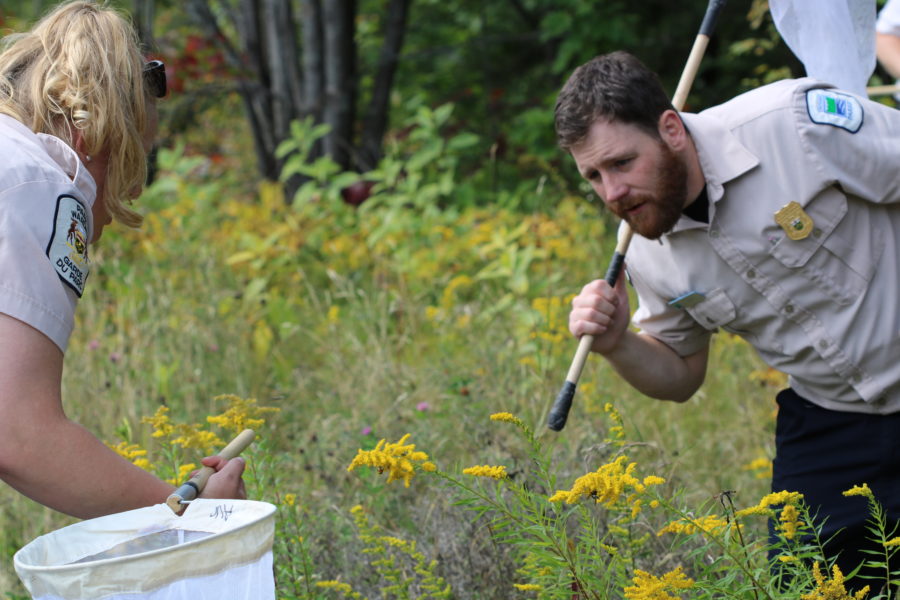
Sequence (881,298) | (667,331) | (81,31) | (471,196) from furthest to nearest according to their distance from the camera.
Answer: (471,196) → (667,331) → (881,298) → (81,31)

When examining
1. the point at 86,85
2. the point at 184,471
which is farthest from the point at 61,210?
the point at 184,471

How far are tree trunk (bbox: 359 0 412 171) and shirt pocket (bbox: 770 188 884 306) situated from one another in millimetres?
6133

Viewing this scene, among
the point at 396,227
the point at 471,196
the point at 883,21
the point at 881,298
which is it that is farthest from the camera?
the point at 471,196

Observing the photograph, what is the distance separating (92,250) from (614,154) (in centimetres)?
418

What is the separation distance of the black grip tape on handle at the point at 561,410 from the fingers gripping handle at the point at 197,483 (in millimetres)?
814

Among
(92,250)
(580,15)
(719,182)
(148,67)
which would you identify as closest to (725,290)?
(719,182)

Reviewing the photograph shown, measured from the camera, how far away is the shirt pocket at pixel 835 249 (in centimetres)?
261

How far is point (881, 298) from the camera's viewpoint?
2619mm

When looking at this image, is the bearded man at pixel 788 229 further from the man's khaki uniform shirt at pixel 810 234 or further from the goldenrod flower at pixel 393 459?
A: the goldenrod flower at pixel 393 459

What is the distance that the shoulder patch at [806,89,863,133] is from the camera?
255 centimetres

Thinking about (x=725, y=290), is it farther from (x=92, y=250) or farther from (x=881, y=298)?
(x=92, y=250)

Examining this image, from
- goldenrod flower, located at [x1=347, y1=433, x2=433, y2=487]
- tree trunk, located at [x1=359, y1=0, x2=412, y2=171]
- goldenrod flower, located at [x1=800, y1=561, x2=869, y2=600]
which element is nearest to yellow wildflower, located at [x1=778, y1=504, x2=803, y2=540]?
goldenrod flower, located at [x1=800, y1=561, x2=869, y2=600]

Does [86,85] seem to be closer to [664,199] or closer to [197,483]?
[197,483]

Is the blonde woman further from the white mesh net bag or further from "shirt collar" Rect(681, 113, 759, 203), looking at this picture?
"shirt collar" Rect(681, 113, 759, 203)
